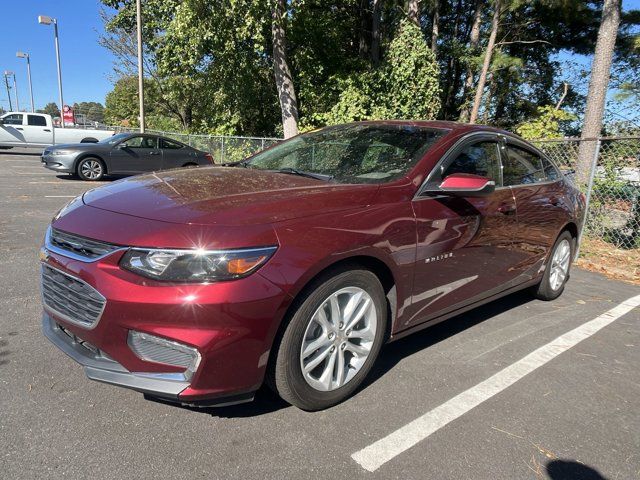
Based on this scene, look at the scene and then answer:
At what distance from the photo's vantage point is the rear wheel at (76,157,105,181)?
41.1 feet

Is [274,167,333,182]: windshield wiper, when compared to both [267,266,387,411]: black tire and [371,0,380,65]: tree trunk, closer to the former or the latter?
[267,266,387,411]: black tire

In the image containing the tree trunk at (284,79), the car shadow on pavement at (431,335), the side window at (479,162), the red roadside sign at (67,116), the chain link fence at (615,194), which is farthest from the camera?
the red roadside sign at (67,116)

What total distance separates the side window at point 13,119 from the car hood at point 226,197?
20579mm

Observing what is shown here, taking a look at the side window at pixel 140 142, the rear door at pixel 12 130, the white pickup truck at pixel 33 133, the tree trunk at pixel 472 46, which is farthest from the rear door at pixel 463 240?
the rear door at pixel 12 130

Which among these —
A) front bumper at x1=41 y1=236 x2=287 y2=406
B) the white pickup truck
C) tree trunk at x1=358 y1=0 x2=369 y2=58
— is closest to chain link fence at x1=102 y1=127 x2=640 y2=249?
front bumper at x1=41 y1=236 x2=287 y2=406

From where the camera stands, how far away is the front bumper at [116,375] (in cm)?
208

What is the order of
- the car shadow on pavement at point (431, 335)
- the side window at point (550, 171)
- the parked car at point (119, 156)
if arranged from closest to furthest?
the car shadow on pavement at point (431, 335) < the side window at point (550, 171) < the parked car at point (119, 156)

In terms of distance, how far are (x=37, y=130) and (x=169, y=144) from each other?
955 centimetres

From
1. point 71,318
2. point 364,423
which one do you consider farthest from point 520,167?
point 71,318

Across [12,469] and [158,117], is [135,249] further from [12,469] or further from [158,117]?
[158,117]

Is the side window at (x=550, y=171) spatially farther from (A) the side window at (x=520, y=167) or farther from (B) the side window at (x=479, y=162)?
(B) the side window at (x=479, y=162)

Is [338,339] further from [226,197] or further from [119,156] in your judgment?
[119,156]

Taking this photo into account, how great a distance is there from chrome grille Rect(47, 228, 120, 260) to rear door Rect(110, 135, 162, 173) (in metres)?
11.6

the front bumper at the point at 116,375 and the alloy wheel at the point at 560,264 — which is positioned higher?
the front bumper at the point at 116,375
